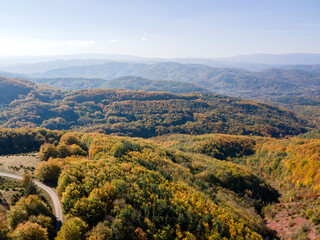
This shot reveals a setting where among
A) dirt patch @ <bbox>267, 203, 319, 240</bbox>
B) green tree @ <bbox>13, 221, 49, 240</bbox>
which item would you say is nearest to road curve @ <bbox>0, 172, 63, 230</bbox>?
green tree @ <bbox>13, 221, 49, 240</bbox>

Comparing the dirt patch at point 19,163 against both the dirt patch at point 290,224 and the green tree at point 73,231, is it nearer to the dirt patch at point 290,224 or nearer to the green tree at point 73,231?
the green tree at point 73,231

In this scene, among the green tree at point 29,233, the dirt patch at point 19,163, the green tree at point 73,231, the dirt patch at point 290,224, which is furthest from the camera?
the dirt patch at point 19,163

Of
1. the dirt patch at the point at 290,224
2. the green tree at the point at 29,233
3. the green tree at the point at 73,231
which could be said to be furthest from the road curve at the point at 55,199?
the dirt patch at the point at 290,224

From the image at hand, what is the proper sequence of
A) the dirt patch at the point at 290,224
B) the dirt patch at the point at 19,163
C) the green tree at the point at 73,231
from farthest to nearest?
the dirt patch at the point at 19,163 → the dirt patch at the point at 290,224 → the green tree at the point at 73,231

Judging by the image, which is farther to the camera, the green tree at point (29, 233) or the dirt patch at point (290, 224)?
the dirt patch at point (290, 224)

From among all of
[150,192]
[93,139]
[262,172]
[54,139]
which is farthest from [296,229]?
[54,139]

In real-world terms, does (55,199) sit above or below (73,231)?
below

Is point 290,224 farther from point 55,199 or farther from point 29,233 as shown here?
point 55,199

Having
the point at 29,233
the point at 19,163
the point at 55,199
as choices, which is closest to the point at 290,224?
the point at 29,233

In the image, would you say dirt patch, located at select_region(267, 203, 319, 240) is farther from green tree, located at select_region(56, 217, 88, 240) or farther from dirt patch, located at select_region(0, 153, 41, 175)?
dirt patch, located at select_region(0, 153, 41, 175)

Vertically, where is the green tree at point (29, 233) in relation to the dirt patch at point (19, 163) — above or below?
above
